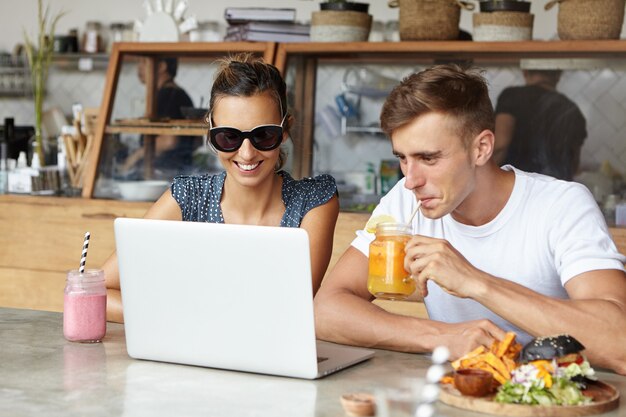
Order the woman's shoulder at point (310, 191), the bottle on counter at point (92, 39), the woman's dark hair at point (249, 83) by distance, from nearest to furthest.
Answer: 1. the woman's dark hair at point (249, 83)
2. the woman's shoulder at point (310, 191)
3. the bottle on counter at point (92, 39)

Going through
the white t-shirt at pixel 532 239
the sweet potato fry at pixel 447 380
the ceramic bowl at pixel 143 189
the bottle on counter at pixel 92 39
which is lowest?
the ceramic bowl at pixel 143 189

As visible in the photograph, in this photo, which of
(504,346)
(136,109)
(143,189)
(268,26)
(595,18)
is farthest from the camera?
(136,109)

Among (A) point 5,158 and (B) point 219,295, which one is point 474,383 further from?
(A) point 5,158

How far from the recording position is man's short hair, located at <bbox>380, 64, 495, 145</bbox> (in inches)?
89.4

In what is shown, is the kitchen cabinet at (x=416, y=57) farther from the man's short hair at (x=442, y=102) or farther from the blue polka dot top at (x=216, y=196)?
the man's short hair at (x=442, y=102)

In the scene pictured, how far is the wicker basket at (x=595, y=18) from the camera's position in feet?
13.5

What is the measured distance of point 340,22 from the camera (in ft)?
14.7

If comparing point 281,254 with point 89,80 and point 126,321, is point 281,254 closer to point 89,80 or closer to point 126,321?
point 126,321

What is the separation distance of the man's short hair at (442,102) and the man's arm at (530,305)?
0.34 m

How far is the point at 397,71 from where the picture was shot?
4.46 m

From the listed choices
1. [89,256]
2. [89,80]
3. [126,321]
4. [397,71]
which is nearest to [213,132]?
[126,321]

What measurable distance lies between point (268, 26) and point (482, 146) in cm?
248

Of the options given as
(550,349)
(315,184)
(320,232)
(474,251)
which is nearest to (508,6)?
(315,184)

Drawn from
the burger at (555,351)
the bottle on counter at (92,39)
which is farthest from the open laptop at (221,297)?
the bottle on counter at (92,39)
